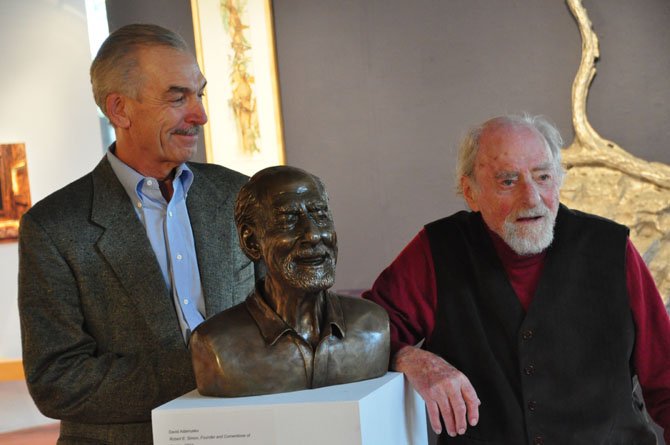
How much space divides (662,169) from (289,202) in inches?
118

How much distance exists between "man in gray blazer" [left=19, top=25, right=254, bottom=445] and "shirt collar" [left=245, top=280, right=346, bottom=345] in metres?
0.27

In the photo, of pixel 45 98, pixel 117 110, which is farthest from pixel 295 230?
pixel 45 98

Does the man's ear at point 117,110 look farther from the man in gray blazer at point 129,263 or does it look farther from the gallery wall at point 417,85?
the gallery wall at point 417,85

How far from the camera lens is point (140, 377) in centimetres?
205

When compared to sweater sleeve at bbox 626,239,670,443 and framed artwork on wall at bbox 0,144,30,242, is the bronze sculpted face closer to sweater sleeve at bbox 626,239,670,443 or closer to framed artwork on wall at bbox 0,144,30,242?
sweater sleeve at bbox 626,239,670,443

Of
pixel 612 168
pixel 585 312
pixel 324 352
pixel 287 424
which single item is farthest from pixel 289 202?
pixel 612 168

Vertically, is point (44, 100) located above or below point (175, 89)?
above

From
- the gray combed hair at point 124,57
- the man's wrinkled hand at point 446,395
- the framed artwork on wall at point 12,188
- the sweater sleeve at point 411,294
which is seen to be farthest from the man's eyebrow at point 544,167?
the framed artwork on wall at point 12,188

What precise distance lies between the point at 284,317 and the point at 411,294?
0.72 metres

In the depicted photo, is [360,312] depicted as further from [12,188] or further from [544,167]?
[12,188]

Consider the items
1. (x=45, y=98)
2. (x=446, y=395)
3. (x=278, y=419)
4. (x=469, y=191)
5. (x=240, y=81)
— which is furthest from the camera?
(x=45, y=98)

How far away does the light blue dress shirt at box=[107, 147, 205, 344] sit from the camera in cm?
218

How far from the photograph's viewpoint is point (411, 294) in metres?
2.56

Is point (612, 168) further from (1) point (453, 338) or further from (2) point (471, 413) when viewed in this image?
(2) point (471, 413)
